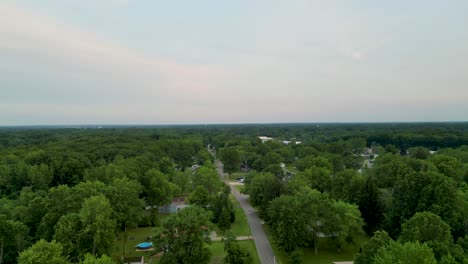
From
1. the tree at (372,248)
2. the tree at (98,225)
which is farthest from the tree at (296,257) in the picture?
the tree at (98,225)

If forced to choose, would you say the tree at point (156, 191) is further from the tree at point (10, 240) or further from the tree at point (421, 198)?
the tree at point (421, 198)

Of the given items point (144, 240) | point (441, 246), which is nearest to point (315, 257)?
point (441, 246)

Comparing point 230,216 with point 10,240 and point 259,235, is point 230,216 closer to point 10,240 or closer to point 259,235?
point 259,235

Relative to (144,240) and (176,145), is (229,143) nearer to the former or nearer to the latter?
(176,145)

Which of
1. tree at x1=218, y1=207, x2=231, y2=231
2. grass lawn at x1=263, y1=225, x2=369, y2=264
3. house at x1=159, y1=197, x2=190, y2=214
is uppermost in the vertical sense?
tree at x1=218, y1=207, x2=231, y2=231

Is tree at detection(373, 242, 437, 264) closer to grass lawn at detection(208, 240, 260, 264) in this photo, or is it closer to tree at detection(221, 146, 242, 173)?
grass lawn at detection(208, 240, 260, 264)

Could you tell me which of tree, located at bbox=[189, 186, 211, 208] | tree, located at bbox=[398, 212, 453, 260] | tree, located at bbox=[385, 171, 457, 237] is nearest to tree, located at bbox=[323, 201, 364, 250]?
tree, located at bbox=[385, 171, 457, 237]
